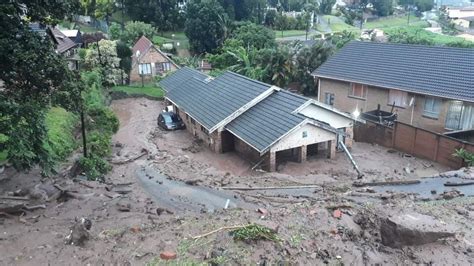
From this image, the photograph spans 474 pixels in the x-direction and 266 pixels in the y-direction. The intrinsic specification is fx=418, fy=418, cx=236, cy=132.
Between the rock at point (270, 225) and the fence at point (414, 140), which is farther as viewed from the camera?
the fence at point (414, 140)

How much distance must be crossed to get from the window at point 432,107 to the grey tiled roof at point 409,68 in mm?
751

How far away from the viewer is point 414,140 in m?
25.4

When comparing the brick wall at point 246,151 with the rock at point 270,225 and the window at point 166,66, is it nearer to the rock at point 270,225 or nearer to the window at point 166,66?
the rock at point 270,225

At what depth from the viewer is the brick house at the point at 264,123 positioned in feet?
75.2

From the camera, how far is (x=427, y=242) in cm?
1141

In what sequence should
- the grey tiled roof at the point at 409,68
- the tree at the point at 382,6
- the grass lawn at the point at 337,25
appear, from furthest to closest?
the tree at the point at 382,6, the grass lawn at the point at 337,25, the grey tiled roof at the point at 409,68

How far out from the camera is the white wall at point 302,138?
22.8m

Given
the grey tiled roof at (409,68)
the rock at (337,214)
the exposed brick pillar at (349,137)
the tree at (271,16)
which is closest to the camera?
the rock at (337,214)

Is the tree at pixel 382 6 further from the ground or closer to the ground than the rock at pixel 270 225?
further from the ground

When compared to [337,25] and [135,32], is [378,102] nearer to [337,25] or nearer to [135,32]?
[135,32]

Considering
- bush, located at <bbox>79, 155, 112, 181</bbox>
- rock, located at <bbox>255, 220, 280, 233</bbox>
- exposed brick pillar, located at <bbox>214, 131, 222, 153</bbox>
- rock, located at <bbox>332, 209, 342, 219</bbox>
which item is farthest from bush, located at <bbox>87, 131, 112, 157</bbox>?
rock, located at <bbox>332, 209, 342, 219</bbox>

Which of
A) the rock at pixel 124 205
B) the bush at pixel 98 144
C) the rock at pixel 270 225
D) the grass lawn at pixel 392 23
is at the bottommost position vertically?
the bush at pixel 98 144

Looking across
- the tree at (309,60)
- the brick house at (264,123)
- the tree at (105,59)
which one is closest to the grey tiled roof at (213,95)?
the brick house at (264,123)

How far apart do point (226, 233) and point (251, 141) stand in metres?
12.4
